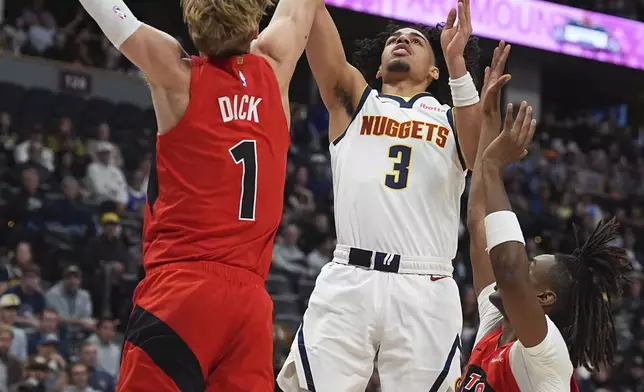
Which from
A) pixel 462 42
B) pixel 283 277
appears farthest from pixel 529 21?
pixel 462 42

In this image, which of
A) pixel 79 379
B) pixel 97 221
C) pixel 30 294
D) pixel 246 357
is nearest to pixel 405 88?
pixel 246 357

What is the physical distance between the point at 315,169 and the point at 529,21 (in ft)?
20.9

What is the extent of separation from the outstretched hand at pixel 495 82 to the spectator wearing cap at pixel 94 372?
6.19m

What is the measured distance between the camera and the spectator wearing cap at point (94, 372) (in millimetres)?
9387

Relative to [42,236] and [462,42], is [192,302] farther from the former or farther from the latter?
[42,236]

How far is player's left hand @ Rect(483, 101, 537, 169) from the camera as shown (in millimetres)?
3580

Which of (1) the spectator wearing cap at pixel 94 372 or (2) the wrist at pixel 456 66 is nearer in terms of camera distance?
(2) the wrist at pixel 456 66

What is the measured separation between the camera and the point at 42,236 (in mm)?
10961

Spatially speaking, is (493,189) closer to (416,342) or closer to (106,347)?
(416,342)

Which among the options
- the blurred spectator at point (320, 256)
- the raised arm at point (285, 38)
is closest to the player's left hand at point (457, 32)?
the raised arm at point (285, 38)

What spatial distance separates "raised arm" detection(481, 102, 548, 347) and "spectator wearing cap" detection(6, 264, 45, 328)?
23.1ft

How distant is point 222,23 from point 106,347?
6822 mm

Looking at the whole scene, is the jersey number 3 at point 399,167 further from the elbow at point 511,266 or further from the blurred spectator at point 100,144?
the blurred spectator at point 100,144

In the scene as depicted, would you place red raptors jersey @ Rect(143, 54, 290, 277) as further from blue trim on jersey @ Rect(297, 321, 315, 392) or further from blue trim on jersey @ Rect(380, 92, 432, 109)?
blue trim on jersey @ Rect(380, 92, 432, 109)
